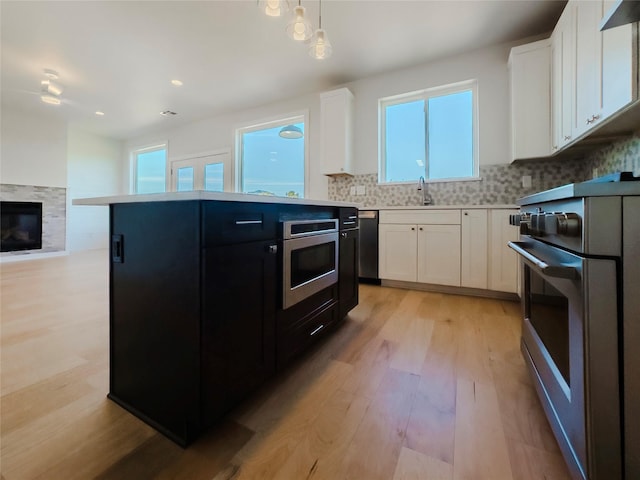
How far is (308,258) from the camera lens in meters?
1.53

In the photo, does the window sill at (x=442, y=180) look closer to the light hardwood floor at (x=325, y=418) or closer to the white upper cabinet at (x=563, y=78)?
the white upper cabinet at (x=563, y=78)

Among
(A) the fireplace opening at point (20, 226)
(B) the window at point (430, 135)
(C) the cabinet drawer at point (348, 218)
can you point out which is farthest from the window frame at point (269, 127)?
(A) the fireplace opening at point (20, 226)

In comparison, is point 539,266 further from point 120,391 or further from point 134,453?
point 120,391

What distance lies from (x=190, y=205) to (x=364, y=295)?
226 centimetres

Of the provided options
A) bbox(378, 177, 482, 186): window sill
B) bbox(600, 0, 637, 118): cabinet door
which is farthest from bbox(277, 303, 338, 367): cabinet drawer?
bbox(378, 177, 482, 186): window sill

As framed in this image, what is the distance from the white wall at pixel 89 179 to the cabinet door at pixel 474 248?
282 inches

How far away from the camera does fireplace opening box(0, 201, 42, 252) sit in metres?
4.94

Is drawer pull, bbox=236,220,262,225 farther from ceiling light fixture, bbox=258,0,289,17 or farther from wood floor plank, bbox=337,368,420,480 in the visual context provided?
ceiling light fixture, bbox=258,0,289,17

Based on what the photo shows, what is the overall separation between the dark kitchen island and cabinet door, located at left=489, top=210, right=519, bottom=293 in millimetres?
2229

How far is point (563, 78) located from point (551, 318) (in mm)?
2287

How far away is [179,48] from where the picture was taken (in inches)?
124

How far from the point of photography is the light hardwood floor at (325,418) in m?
0.86

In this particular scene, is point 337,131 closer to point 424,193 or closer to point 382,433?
point 424,193

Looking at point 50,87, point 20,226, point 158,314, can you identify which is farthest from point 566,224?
point 20,226
